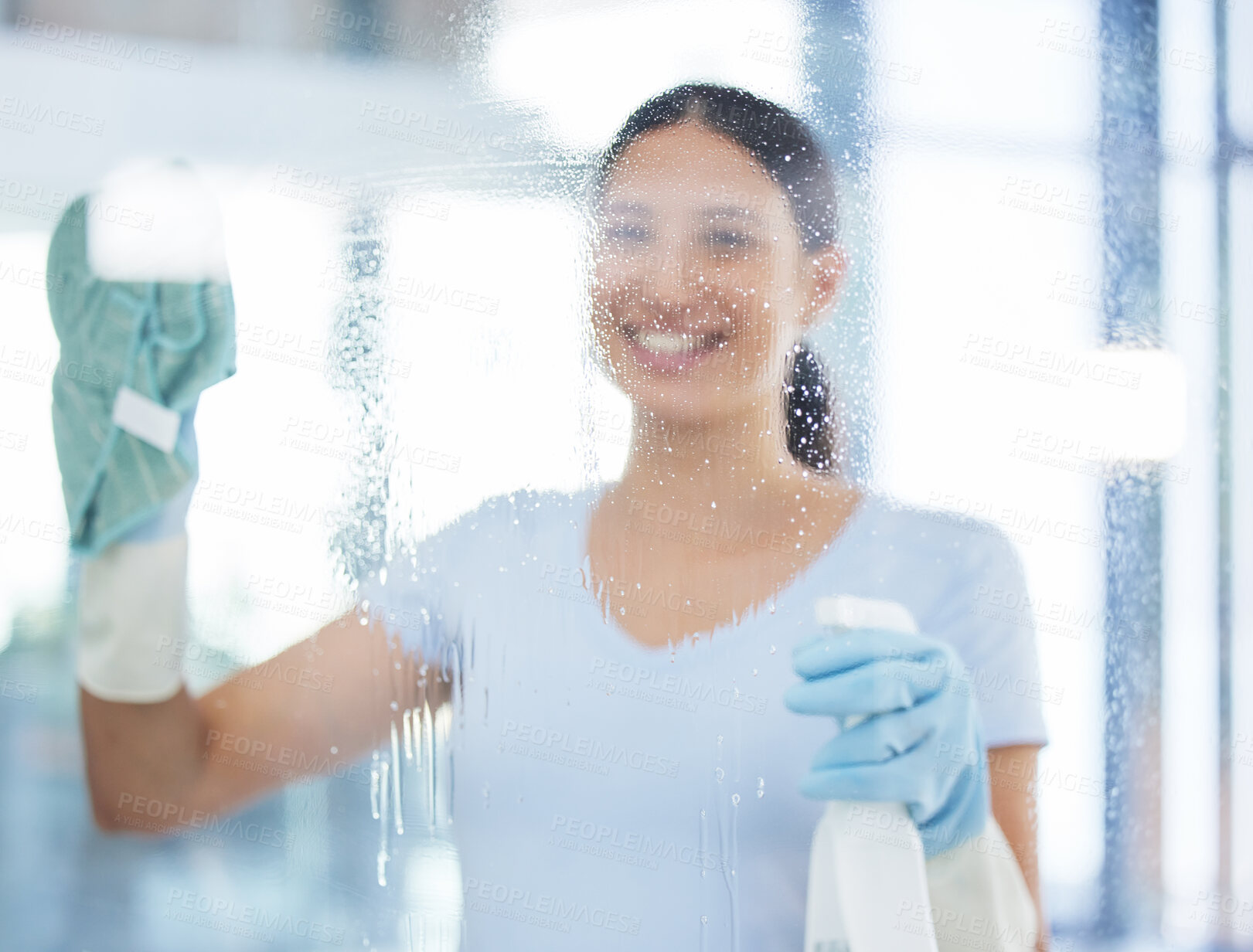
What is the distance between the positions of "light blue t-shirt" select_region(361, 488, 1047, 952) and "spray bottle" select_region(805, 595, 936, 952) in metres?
0.03

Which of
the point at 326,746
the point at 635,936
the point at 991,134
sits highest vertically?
the point at 991,134

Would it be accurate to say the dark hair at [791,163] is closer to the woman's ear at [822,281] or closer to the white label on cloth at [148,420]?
the woman's ear at [822,281]

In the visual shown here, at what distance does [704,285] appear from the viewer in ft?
1.99

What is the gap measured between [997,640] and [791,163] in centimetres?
36

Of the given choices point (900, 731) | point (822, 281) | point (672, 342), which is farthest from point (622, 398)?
point (900, 731)

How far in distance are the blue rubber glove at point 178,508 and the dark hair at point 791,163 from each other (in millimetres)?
336

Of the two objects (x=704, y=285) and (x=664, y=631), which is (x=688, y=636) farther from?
(x=704, y=285)

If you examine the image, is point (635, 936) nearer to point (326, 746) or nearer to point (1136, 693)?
point (326, 746)

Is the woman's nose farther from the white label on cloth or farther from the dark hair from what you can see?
the white label on cloth

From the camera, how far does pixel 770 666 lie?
0.61m

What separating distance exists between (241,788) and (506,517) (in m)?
0.27

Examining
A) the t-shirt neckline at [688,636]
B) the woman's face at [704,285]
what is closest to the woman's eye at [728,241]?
the woman's face at [704,285]

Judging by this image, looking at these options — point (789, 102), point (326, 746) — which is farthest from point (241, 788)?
point (789, 102)

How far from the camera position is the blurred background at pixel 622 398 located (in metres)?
0.62
